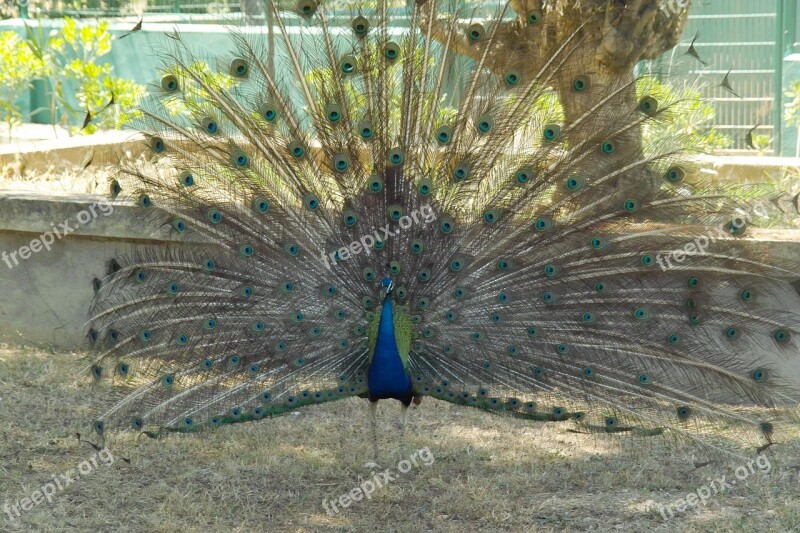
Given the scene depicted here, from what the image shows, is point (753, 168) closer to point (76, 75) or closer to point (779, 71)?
point (779, 71)

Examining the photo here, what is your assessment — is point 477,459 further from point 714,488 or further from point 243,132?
point 243,132

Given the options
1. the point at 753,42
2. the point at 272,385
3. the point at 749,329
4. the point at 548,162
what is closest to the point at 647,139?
the point at 548,162

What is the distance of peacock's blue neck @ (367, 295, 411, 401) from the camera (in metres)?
4.62
